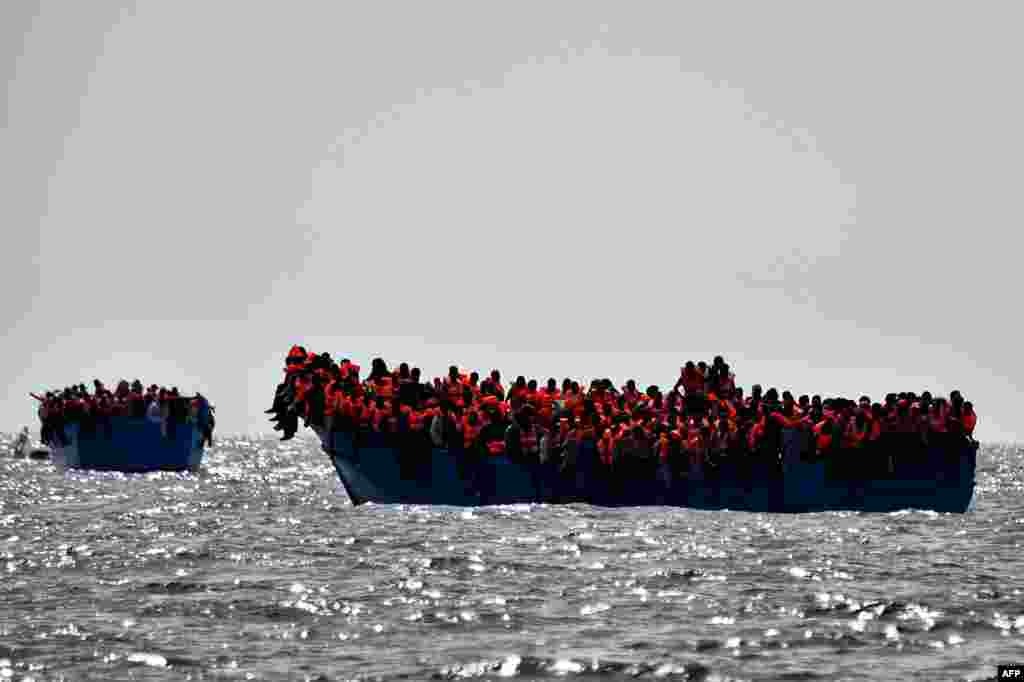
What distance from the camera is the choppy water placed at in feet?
69.1

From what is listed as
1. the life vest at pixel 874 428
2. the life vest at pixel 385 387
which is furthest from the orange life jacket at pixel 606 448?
the life vest at pixel 874 428

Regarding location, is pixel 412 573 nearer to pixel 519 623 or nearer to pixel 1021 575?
pixel 519 623

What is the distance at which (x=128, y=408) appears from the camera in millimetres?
76250

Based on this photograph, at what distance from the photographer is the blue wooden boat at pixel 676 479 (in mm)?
41688

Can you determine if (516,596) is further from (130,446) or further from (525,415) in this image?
(130,446)

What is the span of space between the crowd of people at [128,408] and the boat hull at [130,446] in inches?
7.4

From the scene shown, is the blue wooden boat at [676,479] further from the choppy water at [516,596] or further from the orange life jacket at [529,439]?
the choppy water at [516,596]

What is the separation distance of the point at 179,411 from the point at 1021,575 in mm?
52519

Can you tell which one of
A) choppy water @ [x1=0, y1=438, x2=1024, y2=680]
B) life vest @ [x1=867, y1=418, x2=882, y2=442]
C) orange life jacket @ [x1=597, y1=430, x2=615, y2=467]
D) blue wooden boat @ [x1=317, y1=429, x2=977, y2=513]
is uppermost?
life vest @ [x1=867, y1=418, x2=882, y2=442]

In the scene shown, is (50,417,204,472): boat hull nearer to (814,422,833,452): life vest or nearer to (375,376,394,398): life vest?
(375,376,394,398): life vest

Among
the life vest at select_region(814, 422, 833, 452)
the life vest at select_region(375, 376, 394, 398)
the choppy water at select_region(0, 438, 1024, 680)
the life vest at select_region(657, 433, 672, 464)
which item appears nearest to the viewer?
the choppy water at select_region(0, 438, 1024, 680)

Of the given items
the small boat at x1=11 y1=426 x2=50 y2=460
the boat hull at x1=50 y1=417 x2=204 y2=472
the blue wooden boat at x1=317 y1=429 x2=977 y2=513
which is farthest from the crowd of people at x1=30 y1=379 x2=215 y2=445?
the blue wooden boat at x1=317 y1=429 x2=977 y2=513

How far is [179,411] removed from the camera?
77500 millimetres

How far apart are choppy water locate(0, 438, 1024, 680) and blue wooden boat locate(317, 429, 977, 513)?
91 centimetres
